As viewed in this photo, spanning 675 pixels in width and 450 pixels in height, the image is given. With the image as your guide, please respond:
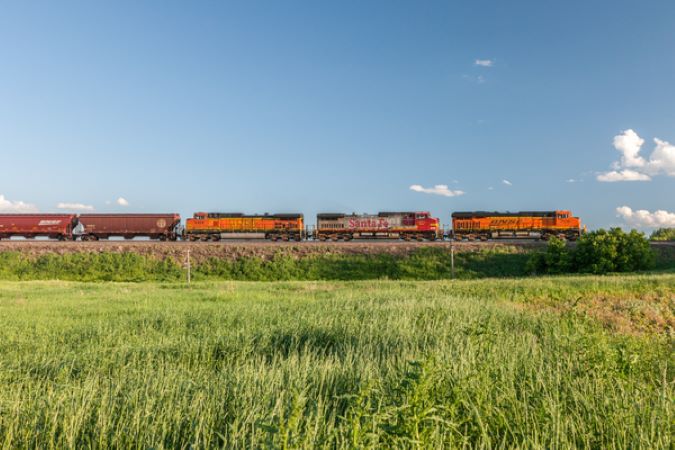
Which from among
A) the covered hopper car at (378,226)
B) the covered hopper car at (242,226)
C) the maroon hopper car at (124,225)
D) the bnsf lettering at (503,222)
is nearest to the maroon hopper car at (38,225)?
the maroon hopper car at (124,225)

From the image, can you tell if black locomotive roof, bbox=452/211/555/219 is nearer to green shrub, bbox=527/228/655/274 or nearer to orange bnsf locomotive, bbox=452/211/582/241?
orange bnsf locomotive, bbox=452/211/582/241

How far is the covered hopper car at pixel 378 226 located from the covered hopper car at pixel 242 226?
3229 millimetres

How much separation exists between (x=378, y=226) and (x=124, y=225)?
2917cm

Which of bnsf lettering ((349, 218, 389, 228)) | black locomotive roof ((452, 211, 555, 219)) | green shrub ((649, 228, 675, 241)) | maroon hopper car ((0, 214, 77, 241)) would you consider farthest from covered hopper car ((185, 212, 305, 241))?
green shrub ((649, 228, 675, 241))

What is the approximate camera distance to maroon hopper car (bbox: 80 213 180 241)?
45.7 metres

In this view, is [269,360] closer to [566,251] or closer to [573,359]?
[573,359]

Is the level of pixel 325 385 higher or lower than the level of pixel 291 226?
lower

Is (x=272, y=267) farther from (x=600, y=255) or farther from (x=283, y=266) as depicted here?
(x=600, y=255)

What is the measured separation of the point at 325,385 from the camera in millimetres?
5461

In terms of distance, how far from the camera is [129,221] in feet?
150

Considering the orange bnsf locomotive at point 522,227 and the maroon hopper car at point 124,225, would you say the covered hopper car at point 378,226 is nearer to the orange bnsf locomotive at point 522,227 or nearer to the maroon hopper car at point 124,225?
the orange bnsf locomotive at point 522,227

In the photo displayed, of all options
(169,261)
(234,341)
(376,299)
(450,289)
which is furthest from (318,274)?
(234,341)

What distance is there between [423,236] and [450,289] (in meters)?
24.4

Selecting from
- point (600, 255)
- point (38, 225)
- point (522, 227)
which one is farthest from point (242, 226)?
point (600, 255)
